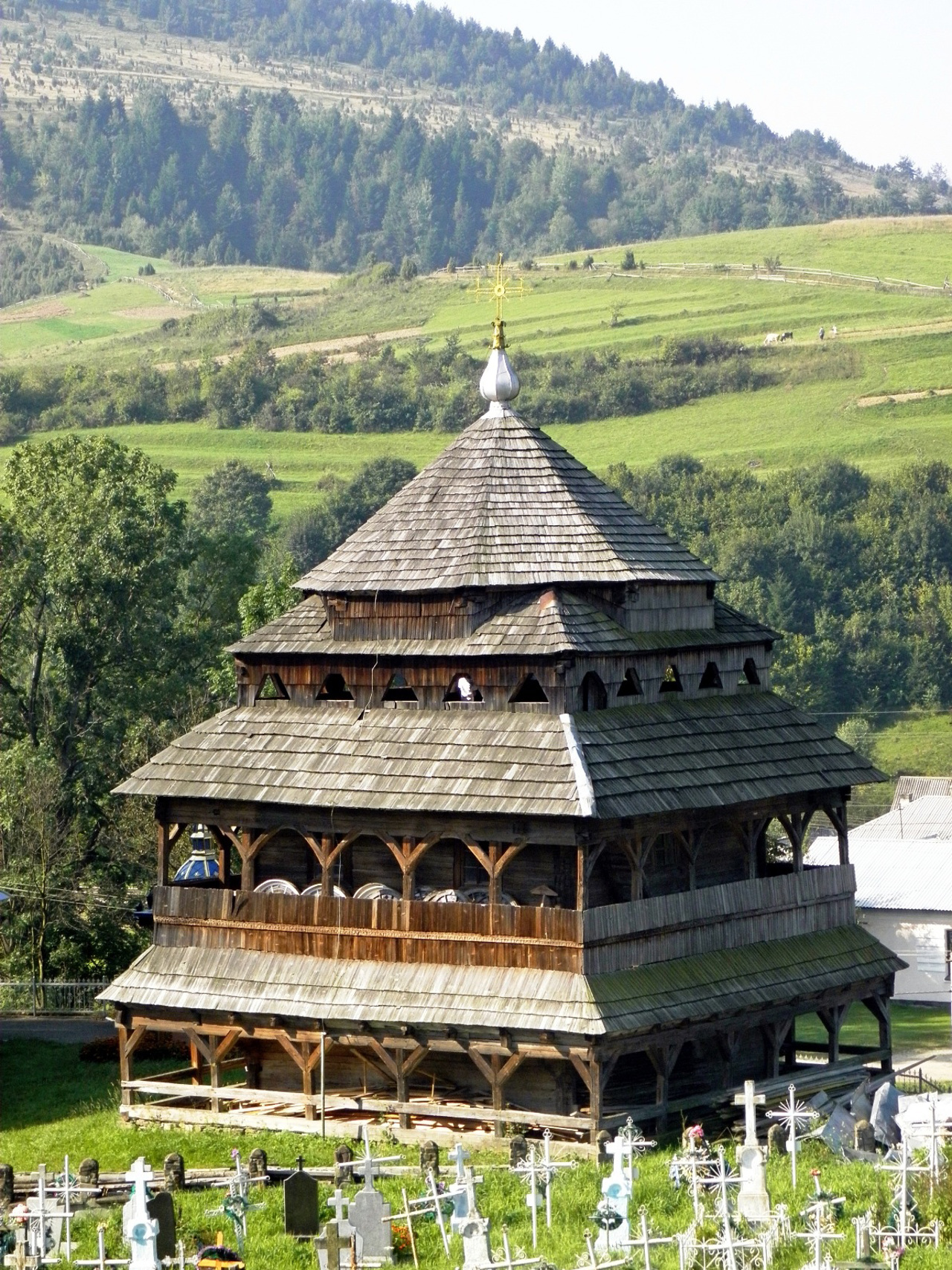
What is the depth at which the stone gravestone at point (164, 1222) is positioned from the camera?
2570cm

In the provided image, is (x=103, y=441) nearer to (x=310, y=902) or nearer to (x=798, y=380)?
(x=310, y=902)

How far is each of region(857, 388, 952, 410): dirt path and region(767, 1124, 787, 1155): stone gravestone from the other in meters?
97.6

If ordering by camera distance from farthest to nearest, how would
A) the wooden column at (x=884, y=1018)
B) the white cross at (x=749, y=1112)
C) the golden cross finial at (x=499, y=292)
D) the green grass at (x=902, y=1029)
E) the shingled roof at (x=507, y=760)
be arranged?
1. the green grass at (x=902, y=1029)
2. the wooden column at (x=884, y=1018)
3. the golden cross finial at (x=499, y=292)
4. the shingled roof at (x=507, y=760)
5. the white cross at (x=749, y=1112)

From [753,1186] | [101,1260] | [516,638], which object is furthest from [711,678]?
[101,1260]

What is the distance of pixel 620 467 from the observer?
372 feet

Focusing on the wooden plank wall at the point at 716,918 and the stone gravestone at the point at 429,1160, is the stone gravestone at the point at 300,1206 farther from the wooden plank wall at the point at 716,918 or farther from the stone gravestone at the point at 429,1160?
the wooden plank wall at the point at 716,918

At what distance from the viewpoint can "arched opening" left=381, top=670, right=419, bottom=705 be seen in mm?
35906

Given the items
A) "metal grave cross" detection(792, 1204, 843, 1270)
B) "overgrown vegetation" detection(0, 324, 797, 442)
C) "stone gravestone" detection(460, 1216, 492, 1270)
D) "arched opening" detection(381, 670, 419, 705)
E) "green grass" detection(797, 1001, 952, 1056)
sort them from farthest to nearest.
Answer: "overgrown vegetation" detection(0, 324, 797, 442) → "green grass" detection(797, 1001, 952, 1056) → "arched opening" detection(381, 670, 419, 705) → "stone gravestone" detection(460, 1216, 492, 1270) → "metal grave cross" detection(792, 1204, 843, 1270)

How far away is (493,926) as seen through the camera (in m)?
32.7

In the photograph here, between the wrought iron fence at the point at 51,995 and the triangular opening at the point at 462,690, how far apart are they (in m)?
13.9

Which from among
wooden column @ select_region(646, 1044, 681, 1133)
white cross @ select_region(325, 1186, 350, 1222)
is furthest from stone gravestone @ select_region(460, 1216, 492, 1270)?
wooden column @ select_region(646, 1044, 681, 1133)

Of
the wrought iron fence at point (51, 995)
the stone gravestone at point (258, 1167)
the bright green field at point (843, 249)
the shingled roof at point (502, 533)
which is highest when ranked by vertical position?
the bright green field at point (843, 249)

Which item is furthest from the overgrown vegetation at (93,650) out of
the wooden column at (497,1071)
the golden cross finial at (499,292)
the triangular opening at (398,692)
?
→ the wooden column at (497,1071)

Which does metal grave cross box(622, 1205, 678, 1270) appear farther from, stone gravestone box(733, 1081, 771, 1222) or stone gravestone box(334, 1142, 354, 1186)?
stone gravestone box(334, 1142, 354, 1186)
